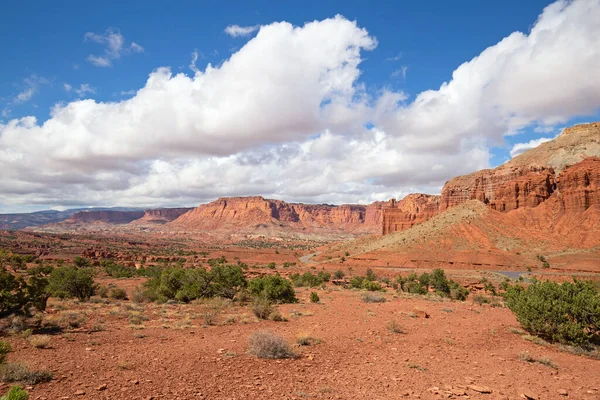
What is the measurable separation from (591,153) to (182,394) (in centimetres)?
11857

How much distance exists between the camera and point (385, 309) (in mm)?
19453

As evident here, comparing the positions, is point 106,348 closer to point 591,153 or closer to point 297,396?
point 297,396

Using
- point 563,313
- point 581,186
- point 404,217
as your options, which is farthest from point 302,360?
point 404,217

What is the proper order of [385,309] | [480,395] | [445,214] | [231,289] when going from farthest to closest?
1. [445,214]
2. [231,289]
3. [385,309]
4. [480,395]

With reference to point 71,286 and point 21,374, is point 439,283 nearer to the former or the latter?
point 71,286

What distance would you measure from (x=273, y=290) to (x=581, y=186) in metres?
86.1

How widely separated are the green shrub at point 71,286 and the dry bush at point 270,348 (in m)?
20.3

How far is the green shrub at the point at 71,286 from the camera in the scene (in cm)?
2434

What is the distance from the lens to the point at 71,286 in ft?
80.8

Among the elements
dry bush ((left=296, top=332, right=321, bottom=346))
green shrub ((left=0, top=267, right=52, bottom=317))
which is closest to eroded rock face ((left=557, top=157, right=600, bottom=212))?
dry bush ((left=296, top=332, right=321, bottom=346))

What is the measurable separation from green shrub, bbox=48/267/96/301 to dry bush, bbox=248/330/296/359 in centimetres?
2025

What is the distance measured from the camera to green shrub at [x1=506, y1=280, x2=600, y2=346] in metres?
12.3

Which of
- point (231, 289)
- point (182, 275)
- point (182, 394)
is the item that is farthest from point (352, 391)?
point (182, 275)

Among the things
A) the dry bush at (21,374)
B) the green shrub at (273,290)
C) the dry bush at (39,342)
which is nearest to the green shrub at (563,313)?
the green shrub at (273,290)
